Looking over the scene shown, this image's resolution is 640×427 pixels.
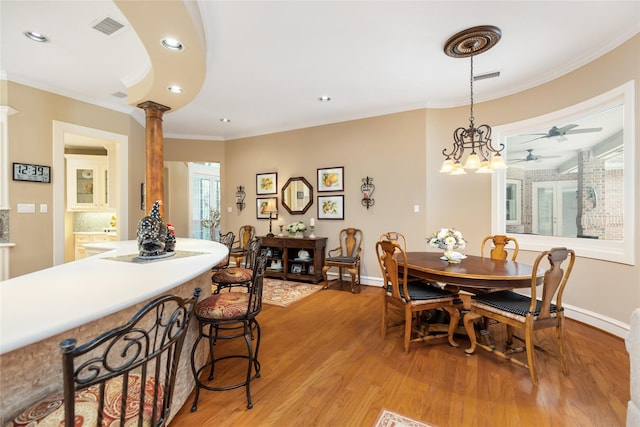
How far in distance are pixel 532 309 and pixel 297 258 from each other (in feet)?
12.0

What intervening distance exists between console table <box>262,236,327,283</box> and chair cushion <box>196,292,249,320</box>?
2.91 metres

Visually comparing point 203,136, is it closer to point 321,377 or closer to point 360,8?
point 360,8

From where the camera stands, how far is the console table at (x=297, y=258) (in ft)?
16.1

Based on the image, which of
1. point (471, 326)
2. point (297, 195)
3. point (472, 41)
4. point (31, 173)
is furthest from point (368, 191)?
point (31, 173)

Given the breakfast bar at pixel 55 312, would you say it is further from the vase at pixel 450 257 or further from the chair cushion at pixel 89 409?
the vase at pixel 450 257

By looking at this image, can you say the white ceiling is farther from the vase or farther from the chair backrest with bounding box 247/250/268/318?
the vase

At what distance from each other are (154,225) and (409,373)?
2.23 metres

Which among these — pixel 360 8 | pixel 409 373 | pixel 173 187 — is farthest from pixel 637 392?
pixel 173 187

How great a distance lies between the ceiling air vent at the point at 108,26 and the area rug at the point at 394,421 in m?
3.72

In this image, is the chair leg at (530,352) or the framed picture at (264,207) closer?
the chair leg at (530,352)

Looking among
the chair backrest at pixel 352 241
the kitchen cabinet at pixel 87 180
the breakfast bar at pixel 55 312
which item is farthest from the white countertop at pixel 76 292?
the kitchen cabinet at pixel 87 180

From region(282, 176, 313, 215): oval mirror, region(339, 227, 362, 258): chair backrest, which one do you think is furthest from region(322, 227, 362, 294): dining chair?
region(282, 176, 313, 215): oval mirror

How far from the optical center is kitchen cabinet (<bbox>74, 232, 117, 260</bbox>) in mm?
5664

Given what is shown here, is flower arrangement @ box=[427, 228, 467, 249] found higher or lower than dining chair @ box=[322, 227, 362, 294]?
higher
